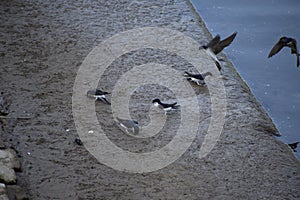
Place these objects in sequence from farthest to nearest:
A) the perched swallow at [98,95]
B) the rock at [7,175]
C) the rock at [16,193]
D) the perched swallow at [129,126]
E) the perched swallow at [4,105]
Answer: the perched swallow at [98,95] → the perched swallow at [4,105] → the perched swallow at [129,126] → the rock at [7,175] → the rock at [16,193]

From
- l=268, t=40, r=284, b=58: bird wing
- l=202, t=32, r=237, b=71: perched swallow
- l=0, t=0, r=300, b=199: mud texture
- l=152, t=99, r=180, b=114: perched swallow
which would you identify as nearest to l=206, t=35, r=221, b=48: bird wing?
l=202, t=32, r=237, b=71: perched swallow

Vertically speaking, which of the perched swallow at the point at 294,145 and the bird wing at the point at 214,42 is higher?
the bird wing at the point at 214,42

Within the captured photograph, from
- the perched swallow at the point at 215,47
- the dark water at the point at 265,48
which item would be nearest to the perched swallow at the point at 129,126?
the dark water at the point at 265,48

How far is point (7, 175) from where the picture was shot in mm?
3467

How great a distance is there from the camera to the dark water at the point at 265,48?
4.85 meters

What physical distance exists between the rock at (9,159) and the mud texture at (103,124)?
0.07m

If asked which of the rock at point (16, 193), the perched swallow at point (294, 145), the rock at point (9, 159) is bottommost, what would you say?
the perched swallow at point (294, 145)

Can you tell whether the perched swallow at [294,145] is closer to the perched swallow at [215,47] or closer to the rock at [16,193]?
the perched swallow at [215,47]

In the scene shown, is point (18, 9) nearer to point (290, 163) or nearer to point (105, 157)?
point (105, 157)

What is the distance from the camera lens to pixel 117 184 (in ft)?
12.1

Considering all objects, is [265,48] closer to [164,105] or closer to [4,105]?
[164,105]

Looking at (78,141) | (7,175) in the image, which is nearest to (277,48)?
(78,141)

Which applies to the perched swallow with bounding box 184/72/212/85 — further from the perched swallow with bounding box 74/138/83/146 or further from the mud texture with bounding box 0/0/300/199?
the perched swallow with bounding box 74/138/83/146

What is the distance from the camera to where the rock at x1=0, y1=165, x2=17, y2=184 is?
11.2 ft
